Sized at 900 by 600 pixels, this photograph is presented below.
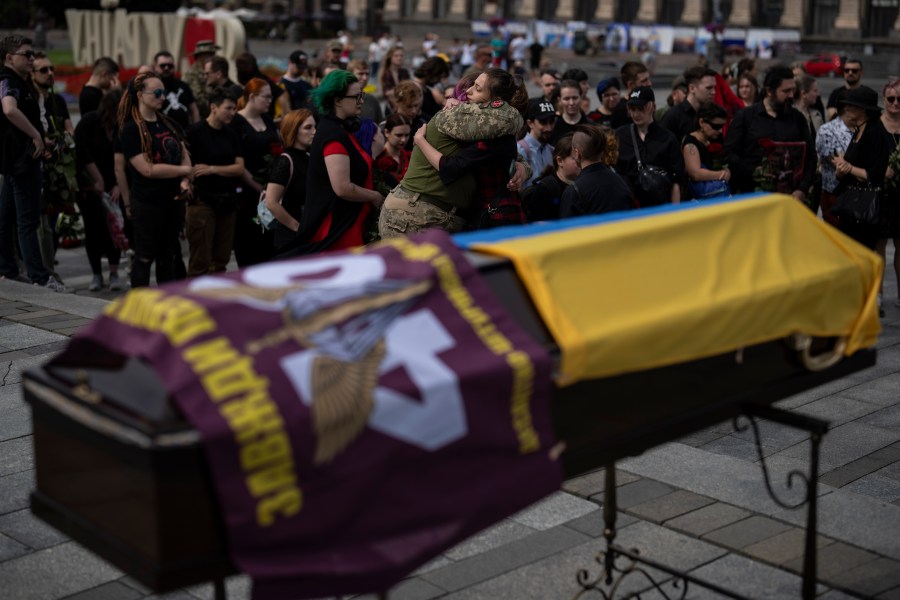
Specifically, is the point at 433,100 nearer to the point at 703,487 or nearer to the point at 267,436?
the point at 703,487

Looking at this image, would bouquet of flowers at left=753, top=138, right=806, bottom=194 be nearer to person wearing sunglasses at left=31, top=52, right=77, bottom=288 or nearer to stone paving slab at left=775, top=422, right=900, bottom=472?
stone paving slab at left=775, top=422, right=900, bottom=472

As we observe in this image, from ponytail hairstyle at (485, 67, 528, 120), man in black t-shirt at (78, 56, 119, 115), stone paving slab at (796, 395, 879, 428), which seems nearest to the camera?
ponytail hairstyle at (485, 67, 528, 120)

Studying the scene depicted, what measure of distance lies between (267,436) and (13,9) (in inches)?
2950

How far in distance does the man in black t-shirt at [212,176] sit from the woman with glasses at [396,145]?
4.32ft

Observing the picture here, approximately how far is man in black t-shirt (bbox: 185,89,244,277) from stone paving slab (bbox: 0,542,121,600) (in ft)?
16.3

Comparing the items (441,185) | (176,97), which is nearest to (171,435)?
(441,185)

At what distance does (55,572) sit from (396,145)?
16.0 ft

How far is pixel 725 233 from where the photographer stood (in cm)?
433

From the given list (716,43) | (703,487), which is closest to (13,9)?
(716,43)

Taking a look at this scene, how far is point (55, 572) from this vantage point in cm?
502

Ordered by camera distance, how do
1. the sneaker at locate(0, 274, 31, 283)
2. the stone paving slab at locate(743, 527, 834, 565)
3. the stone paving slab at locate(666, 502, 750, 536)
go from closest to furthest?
1. the stone paving slab at locate(743, 527, 834, 565)
2. the stone paving slab at locate(666, 502, 750, 536)
3. the sneaker at locate(0, 274, 31, 283)

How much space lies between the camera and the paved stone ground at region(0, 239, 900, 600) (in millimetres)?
4941

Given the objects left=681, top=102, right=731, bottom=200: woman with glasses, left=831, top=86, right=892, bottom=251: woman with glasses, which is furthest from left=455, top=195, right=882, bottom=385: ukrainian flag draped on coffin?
left=831, top=86, right=892, bottom=251: woman with glasses

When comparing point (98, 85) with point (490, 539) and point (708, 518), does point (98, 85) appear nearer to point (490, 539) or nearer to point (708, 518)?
point (490, 539)
